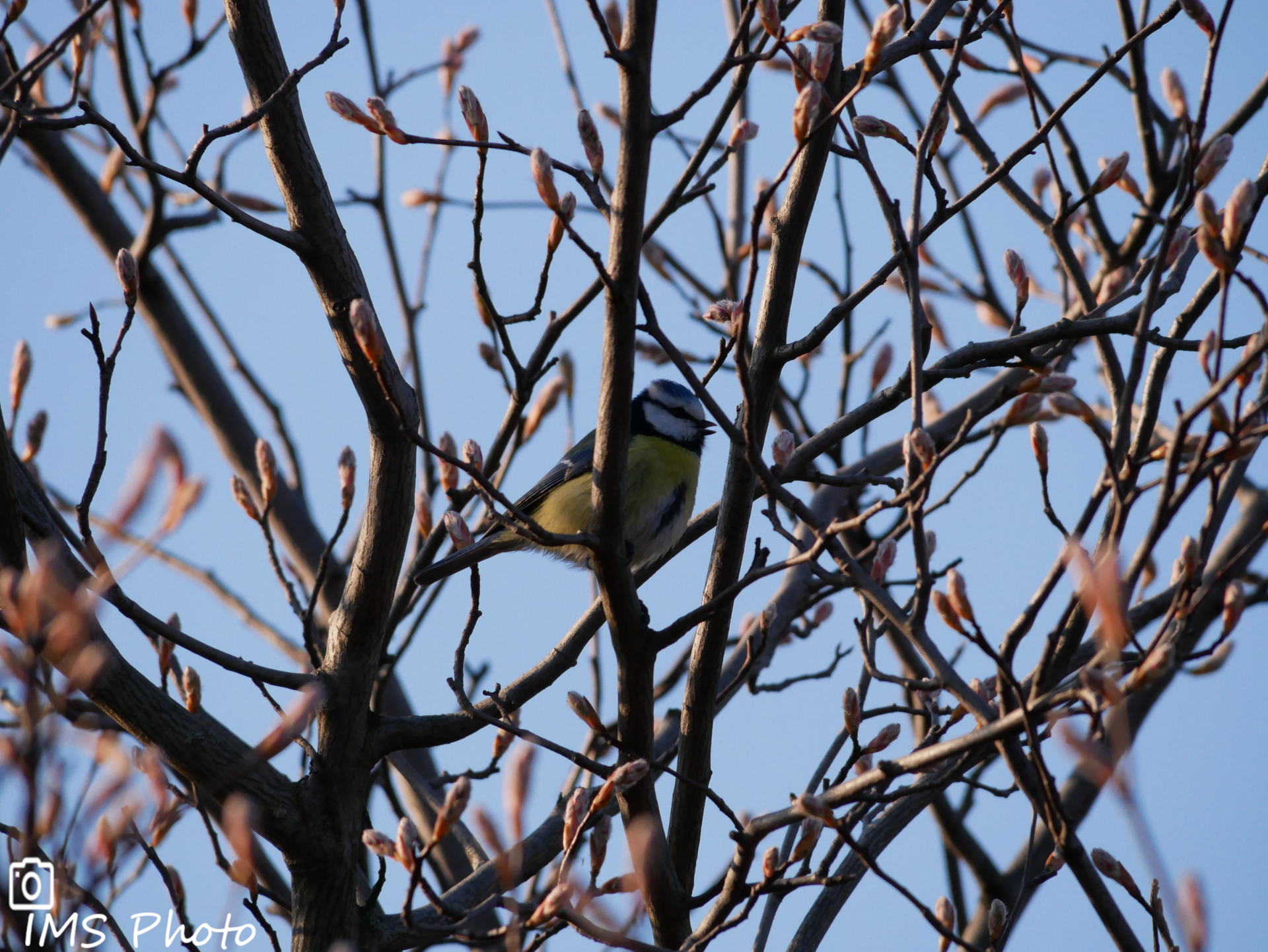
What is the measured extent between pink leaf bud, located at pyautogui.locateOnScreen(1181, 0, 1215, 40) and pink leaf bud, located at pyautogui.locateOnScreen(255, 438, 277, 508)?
280 cm

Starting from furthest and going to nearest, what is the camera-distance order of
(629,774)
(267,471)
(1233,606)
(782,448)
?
1. (267,471)
2. (782,448)
3. (629,774)
4. (1233,606)

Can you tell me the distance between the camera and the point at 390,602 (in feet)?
11.5

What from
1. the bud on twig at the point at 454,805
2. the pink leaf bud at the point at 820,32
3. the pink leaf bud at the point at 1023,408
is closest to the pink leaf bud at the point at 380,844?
the bud on twig at the point at 454,805

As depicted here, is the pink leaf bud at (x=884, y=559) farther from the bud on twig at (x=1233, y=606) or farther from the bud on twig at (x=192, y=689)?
the bud on twig at (x=192, y=689)

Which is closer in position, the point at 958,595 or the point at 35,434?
the point at 958,595

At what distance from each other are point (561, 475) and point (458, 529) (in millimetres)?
2434

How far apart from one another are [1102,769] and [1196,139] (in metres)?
→ 1.16

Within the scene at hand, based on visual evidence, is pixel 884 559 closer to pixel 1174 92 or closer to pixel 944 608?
pixel 944 608

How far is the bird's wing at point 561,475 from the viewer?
17.5ft

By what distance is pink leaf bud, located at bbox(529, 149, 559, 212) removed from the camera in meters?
2.35

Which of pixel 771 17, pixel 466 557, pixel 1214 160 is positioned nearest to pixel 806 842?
pixel 1214 160

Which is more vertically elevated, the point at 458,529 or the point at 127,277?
the point at 127,277

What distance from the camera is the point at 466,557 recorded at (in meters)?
4.52

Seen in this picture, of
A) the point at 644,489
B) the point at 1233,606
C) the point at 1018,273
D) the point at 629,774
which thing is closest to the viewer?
the point at 1233,606
